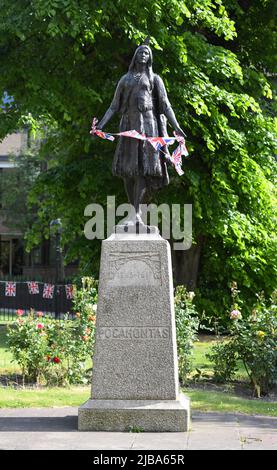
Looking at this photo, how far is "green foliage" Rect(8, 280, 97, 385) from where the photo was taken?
12000 mm

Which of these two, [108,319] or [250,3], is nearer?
[108,319]

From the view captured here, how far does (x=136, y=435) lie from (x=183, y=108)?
36.7ft

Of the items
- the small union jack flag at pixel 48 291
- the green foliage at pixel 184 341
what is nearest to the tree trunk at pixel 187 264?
the small union jack flag at pixel 48 291

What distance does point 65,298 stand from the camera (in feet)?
81.6

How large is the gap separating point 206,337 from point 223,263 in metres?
2.17

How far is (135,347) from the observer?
815cm

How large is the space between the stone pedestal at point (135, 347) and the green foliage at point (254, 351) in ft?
10.3

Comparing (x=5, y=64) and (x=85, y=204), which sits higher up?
(x=5, y=64)

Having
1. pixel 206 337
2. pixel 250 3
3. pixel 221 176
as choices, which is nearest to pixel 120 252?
pixel 221 176

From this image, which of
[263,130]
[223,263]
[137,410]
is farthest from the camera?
[223,263]

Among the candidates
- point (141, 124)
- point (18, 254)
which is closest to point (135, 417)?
point (141, 124)

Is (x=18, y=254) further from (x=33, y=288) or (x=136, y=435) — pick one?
(x=136, y=435)

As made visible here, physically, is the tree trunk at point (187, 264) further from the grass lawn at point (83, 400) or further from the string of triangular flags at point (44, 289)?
the grass lawn at point (83, 400)

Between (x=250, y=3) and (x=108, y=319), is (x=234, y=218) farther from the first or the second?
(x=108, y=319)
